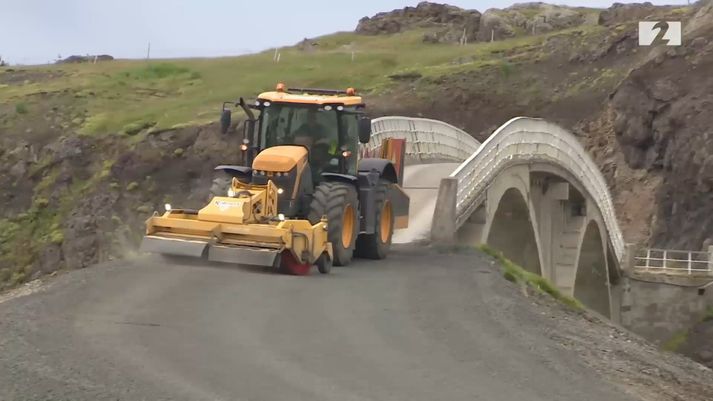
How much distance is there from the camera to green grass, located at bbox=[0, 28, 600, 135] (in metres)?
55.7

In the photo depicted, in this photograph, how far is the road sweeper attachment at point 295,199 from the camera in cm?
1462

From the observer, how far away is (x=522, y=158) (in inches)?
1199

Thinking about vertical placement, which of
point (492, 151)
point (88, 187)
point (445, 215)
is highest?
point (492, 151)

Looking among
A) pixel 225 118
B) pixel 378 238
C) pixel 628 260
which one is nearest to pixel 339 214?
pixel 378 238

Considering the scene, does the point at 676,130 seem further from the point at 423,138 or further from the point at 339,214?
the point at 339,214

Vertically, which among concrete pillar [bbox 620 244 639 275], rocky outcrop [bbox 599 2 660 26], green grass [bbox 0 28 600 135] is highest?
rocky outcrop [bbox 599 2 660 26]

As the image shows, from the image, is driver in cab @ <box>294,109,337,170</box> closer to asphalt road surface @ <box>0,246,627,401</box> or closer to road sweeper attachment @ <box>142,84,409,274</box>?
road sweeper attachment @ <box>142,84,409,274</box>

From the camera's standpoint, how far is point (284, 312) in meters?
12.0

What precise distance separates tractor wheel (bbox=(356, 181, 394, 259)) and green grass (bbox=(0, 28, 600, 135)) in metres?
32.8

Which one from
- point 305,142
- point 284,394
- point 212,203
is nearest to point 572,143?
point 305,142

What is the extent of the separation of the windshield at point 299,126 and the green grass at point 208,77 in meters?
33.7

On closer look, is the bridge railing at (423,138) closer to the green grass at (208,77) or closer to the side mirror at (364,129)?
the green grass at (208,77)

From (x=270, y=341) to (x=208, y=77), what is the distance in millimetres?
58723

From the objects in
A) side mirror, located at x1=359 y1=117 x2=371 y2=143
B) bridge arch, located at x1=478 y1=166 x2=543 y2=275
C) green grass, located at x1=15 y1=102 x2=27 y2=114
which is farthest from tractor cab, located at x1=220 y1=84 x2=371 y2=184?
green grass, located at x1=15 y1=102 x2=27 y2=114
